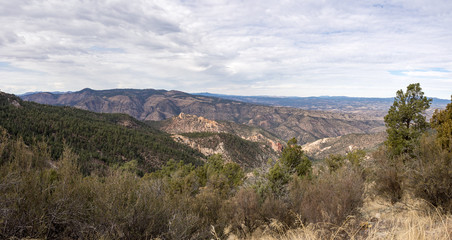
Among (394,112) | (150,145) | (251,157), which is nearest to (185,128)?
(251,157)

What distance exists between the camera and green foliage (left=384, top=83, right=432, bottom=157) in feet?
48.0

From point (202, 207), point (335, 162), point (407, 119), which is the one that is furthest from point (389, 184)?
point (335, 162)

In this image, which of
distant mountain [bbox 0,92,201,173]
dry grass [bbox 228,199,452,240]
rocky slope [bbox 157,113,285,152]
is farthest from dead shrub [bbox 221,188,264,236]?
rocky slope [bbox 157,113,285,152]

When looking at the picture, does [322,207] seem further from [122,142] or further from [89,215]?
[122,142]

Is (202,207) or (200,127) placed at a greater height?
(202,207)

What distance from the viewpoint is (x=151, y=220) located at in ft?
16.0

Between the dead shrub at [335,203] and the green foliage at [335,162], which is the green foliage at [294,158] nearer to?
the green foliage at [335,162]

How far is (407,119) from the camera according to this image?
51.0ft

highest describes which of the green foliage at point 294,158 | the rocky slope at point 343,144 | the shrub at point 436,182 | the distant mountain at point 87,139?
the shrub at point 436,182

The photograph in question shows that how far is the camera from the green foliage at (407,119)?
576 inches

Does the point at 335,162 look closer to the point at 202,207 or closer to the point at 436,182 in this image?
the point at 436,182

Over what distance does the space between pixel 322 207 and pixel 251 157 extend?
93373 millimetres

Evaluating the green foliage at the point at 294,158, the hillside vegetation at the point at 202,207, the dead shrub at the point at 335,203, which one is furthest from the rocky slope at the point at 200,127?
the dead shrub at the point at 335,203

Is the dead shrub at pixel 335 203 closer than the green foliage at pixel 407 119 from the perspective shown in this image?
Yes
